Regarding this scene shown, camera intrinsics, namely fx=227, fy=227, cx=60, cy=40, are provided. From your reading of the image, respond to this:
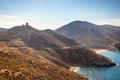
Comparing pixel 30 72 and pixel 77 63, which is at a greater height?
pixel 30 72

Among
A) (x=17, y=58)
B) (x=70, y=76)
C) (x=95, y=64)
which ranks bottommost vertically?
(x=95, y=64)

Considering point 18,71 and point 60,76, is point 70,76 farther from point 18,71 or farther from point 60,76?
point 18,71

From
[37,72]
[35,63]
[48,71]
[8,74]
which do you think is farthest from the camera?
[35,63]

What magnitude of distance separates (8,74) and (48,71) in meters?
23.8

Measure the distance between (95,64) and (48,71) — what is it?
103740 millimetres

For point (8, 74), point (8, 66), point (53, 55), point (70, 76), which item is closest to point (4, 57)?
point (8, 66)

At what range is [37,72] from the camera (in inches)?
3784

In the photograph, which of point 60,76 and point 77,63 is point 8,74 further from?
point 77,63

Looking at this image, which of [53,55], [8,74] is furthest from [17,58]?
[53,55]

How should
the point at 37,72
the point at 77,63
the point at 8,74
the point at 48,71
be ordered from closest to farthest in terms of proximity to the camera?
the point at 8,74
the point at 37,72
the point at 48,71
the point at 77,63

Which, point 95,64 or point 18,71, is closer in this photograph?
point 18,71

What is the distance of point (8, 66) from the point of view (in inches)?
3556

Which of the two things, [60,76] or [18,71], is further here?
[60,76]

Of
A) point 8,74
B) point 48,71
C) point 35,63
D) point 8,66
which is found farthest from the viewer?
point 35,63
